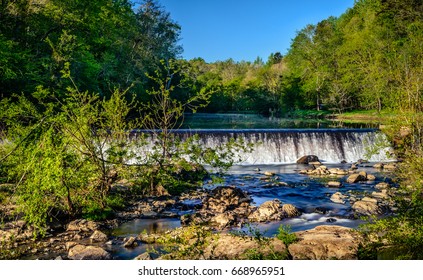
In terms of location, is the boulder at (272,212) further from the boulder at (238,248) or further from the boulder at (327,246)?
the boulder at (238,248)

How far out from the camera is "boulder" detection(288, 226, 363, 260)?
5.55 meters

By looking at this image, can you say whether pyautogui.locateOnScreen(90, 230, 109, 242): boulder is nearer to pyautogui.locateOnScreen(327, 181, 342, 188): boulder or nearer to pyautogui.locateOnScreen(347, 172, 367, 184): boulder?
pyautogui.locateOnScreen(327, 181, 342, 188): boulder

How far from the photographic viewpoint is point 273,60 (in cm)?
9012

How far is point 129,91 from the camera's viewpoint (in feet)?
102

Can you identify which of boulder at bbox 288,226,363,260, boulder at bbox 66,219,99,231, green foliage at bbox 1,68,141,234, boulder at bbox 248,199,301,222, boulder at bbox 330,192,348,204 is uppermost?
green foliage at bbox 1,68,141,234

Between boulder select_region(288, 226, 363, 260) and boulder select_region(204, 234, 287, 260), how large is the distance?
0.86 feet

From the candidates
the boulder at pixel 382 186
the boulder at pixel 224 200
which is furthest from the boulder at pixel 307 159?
the boulder at pixel 224 200

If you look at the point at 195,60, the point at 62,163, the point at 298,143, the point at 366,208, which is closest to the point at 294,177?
the point at 298,143

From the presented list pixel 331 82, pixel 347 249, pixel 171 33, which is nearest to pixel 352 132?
pixel 347 249

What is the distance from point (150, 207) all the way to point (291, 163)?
36.9 ft

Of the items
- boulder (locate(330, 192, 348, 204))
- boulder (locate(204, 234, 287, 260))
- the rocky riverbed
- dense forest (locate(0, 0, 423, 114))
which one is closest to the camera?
boulder (locate(204, 234, 287, 260))

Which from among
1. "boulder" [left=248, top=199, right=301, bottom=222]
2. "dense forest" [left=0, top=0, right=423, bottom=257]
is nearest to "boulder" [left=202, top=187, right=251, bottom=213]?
"boulder" [left=248, top=199, right=301, bottom=222]

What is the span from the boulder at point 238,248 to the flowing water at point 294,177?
0.31 m
